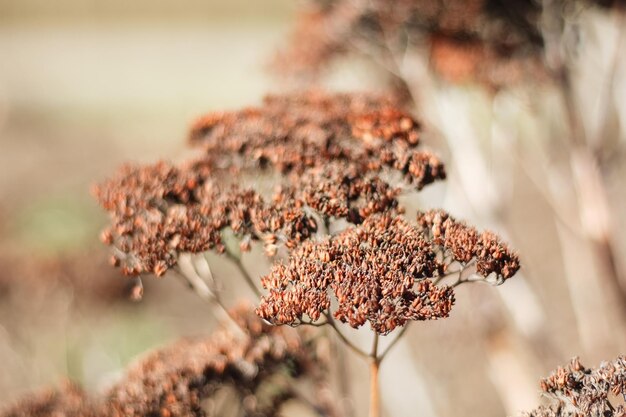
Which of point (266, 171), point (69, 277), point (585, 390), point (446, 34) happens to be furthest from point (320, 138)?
point (69, 277)

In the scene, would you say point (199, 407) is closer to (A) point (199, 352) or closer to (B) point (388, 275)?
(A) point (199, 352)

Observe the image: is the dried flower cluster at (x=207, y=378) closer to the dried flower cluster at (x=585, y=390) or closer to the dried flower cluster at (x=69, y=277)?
the dried flower cluster at (x=585, y=390)

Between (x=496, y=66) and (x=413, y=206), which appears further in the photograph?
(x=413, y=206)

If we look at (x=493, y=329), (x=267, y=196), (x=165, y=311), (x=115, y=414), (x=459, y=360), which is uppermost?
(x=267, y=196)

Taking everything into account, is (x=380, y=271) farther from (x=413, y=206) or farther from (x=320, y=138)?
(x=413, y=206)

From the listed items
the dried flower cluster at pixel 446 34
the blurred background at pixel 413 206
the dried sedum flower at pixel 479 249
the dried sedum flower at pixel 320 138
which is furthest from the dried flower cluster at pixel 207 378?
the dried flower cluster at pixel 446 34

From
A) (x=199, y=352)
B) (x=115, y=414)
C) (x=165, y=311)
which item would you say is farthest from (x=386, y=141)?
(x=165, y=311)
